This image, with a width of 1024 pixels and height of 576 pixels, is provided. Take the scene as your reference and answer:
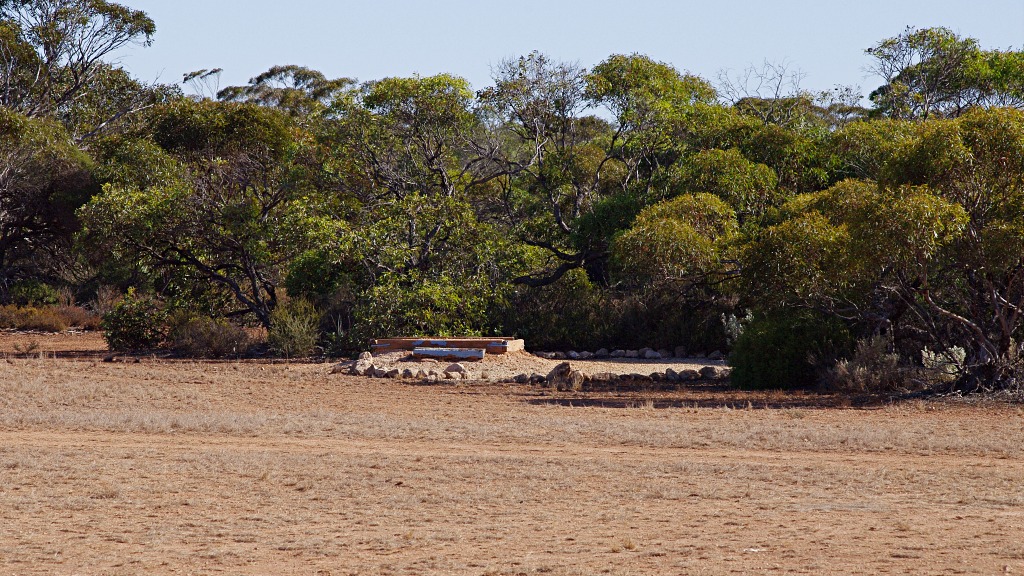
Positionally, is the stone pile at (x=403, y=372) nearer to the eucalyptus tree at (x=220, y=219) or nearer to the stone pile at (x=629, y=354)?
the eucalyptus tree at (x=220, y=219)

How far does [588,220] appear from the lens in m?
23.0

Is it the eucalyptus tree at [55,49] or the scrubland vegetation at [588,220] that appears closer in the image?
the scrubland vegetation at [588,220]

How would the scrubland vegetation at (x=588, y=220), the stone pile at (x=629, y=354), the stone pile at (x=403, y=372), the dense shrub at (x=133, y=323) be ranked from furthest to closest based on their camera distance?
the dense shrub at (x=133, y=323), the stone pile at (x=629, y=354), the stone pile at (x=403, y=372), the scrubland vegetation at (x=588, y=220)

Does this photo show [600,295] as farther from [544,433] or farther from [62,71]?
[62,71]

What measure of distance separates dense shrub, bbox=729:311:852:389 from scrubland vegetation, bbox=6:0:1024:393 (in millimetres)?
37

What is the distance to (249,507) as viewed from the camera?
321 inches

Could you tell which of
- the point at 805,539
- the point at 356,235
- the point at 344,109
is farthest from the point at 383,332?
the point at 805,539

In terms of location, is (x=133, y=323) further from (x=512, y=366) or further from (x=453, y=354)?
(x=512, y=366)

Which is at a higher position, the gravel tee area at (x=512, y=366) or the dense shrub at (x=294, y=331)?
the dense shrub at (x=294, y=331)

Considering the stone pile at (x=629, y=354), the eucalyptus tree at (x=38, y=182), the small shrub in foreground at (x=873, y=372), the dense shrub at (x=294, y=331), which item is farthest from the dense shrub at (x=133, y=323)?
the small shrub in foreground at (x=873, y=372)

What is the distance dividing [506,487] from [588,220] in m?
14.6

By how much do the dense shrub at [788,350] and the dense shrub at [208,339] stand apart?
10.9m

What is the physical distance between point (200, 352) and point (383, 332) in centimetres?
416

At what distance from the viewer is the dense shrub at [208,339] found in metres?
22.5
